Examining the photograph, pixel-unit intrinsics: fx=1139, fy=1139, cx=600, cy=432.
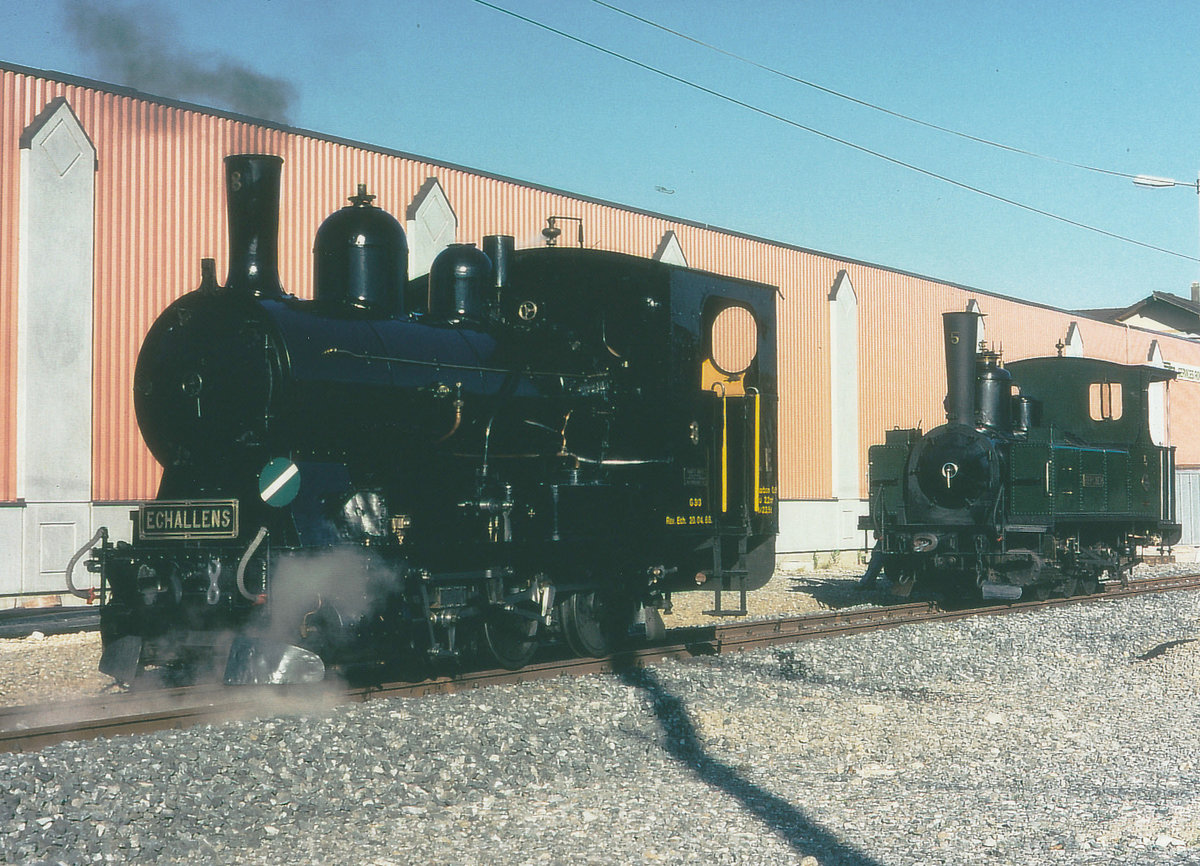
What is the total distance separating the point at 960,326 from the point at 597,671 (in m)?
9.05

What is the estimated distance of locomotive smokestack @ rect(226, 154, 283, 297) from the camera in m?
7.72

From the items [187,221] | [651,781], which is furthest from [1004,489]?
[187,221]

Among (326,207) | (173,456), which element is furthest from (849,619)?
(326,207)

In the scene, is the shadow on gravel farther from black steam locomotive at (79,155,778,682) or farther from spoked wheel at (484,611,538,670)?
black steam locomotive at (79,155,778,682)

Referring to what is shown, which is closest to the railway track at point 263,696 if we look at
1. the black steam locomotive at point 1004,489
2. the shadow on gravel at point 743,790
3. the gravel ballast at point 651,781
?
the gravel ballast at point 651,781

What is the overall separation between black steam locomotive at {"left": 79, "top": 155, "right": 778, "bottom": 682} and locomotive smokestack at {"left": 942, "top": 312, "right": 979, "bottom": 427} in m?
6.48

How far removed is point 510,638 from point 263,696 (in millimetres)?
2343

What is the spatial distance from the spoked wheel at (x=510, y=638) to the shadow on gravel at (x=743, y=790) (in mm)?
807

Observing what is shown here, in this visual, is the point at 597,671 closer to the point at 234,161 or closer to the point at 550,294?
the point at 550,294

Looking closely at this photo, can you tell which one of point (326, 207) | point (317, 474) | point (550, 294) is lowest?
point (317, 474)

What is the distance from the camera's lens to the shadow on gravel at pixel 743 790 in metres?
5.14

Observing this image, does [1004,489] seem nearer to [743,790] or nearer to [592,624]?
[592,624]

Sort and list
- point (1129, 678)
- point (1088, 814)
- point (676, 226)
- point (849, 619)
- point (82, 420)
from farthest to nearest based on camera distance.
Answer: point (676, 226)
point (82, 420)
point (849, 619)
point (1129, 678)
point (1088, 814)

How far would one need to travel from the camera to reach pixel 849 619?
12.9 m
